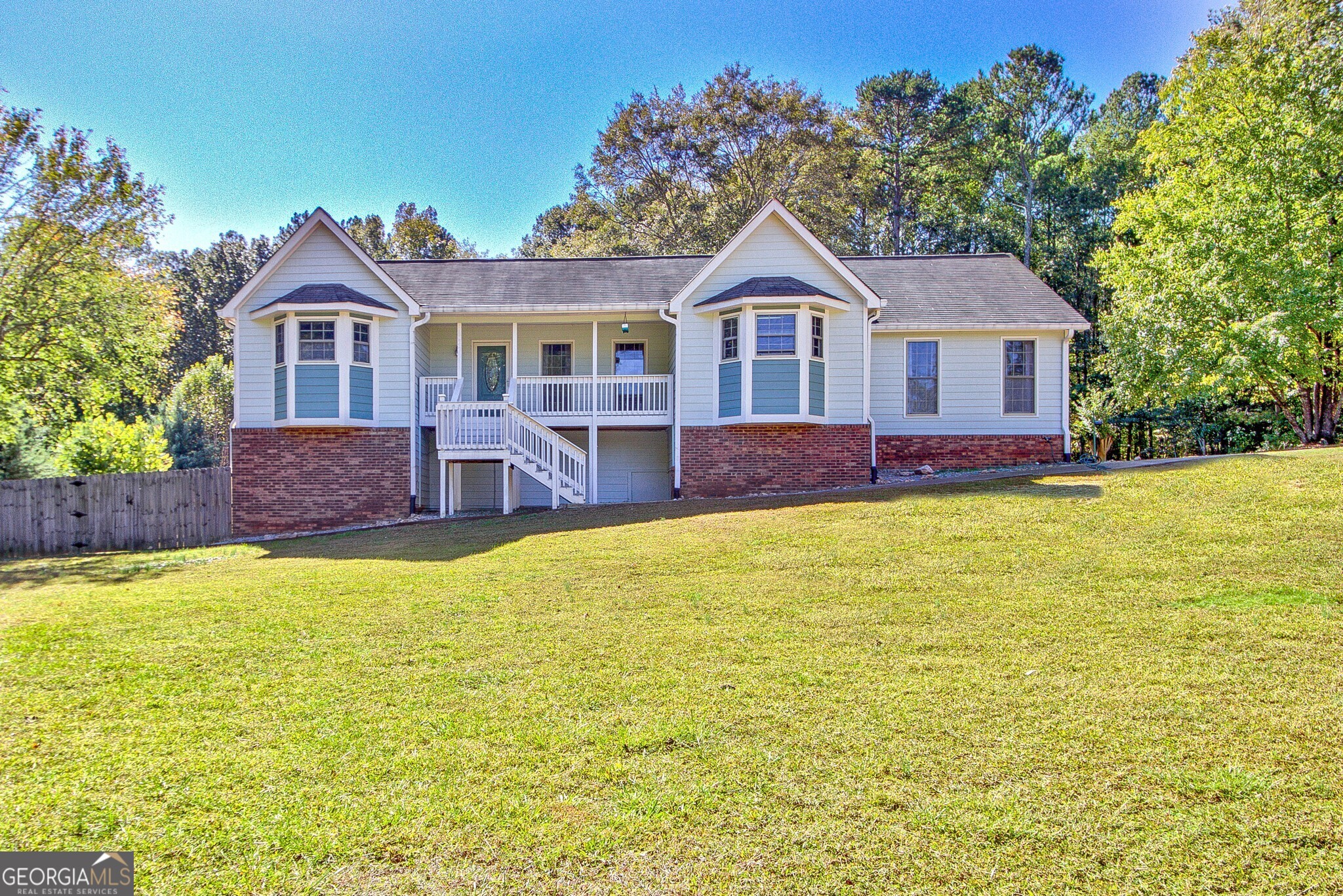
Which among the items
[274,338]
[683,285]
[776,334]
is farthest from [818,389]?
[274,338]

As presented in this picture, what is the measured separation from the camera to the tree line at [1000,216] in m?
18.6

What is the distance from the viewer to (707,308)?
56.1 feet

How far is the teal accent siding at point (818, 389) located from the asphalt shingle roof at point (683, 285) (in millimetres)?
1502

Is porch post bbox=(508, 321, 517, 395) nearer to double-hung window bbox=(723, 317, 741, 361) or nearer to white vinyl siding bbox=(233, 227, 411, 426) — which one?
white vinyl siding bbox=(233, 227, 411, 426)

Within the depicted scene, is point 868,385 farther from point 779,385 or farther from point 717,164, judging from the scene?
point 717,164

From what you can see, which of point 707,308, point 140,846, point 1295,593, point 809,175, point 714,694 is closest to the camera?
point 140,846

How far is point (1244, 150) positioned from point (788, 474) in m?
13.3

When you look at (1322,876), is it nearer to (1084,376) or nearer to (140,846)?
(140,846)

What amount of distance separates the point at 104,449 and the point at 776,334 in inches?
700

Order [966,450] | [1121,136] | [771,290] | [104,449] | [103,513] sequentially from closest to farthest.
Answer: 1. [771,290]
2. [103,513]
3. [966,450]
4. [104,449]
5. [1121,136]

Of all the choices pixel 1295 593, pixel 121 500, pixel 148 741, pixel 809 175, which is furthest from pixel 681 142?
pixel 148 741

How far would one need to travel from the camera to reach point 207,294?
164ft

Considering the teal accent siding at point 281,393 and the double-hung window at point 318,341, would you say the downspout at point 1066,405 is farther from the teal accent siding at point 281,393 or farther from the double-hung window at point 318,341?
the teal accent siding at point 281,393

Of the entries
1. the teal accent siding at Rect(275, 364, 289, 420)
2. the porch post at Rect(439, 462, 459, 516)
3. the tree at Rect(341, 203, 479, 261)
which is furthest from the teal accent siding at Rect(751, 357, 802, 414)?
the tree at Rect(341, 203, 479, 261)
